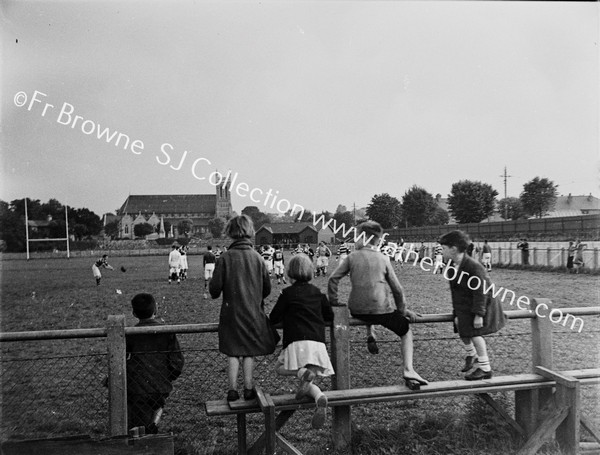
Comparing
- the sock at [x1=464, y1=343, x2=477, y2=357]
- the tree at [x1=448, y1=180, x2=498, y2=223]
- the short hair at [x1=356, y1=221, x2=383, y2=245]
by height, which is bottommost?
the sock at [x1=464, y1=343, x2=477, y2=357]

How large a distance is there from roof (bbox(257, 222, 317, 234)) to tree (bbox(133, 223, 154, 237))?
42.6 feet

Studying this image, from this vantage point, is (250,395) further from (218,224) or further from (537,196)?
(218,224)

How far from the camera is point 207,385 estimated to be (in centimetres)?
580

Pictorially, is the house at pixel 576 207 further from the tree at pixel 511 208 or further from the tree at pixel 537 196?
the tree at pixel 511 208

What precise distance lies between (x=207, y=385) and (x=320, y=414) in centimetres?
303

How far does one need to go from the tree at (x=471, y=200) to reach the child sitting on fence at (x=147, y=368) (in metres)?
7.44

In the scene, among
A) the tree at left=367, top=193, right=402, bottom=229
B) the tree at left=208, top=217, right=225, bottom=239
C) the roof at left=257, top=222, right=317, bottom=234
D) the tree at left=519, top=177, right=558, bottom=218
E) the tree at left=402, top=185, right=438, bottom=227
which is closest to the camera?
the tree at left=367, top=193, right=402, bottom=229

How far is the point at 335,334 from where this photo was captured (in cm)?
375

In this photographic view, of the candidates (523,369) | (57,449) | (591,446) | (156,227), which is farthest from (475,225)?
(156,227)

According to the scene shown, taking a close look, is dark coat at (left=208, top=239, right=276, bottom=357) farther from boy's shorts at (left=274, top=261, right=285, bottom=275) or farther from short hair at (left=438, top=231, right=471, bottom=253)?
boy's shorts at (left=274, top=261, right=285, bottom=275)

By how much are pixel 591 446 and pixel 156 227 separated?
109 ft

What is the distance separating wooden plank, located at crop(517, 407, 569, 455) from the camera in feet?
11.8

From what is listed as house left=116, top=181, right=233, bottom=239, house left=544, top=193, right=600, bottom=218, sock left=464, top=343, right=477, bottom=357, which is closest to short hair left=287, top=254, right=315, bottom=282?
sock left=464, top=343, right=477, bottom=357

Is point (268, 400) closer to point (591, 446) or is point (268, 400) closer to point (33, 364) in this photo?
point (591, 446)
